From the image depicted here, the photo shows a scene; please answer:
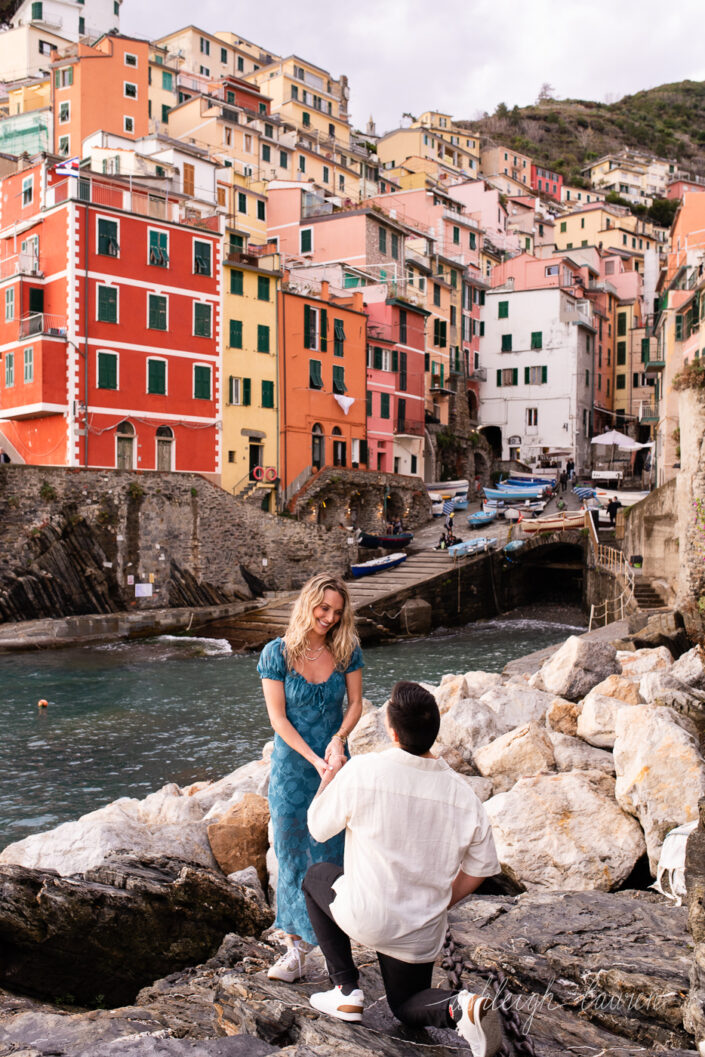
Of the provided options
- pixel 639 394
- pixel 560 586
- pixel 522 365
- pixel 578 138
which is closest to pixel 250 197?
pixel 522 365

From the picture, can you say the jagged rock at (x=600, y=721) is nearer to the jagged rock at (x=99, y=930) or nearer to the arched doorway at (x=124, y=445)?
the jagged rock at (x=99, y=930)

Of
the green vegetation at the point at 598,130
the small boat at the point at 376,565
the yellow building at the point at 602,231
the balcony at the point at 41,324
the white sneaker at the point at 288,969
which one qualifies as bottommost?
the small boat at the point at 376,565

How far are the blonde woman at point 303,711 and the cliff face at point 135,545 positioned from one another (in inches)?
976

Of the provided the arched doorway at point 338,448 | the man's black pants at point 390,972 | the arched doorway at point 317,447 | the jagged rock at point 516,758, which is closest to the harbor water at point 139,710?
the jagged rock at point 516,758

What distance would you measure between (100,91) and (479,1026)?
5807 cm

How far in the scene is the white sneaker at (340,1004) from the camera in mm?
3299

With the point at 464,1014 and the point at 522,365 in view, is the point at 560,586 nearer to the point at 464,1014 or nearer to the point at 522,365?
the point at 522,365

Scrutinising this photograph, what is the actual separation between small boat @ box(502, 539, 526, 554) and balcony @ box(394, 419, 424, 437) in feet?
42.8

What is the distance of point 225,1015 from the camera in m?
3.55

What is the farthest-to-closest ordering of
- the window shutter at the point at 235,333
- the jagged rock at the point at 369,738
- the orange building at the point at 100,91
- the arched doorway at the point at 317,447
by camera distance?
the orange building at the point at 100,91 < the arched doorway at the point at 317,447 < the window shutter at the point at 235,333 < the jagged rock at the point at 369,738

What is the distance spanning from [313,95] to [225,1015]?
8042 centimetres

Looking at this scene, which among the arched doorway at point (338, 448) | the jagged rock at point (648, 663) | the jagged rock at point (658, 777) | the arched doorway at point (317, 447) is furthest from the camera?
the arched doorway at point (338, 448)

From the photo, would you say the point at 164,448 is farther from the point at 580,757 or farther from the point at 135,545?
the point at 580,757

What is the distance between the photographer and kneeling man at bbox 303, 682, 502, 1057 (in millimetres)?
3199
